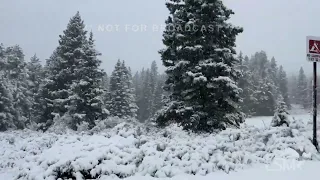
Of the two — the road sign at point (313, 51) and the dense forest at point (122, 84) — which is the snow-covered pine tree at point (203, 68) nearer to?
the dense forest at point (122, 84)

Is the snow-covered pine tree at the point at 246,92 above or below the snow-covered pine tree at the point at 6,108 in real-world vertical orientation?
above

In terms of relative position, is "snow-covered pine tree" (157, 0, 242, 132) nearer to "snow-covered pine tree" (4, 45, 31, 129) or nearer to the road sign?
the road sign

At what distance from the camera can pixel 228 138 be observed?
390 inches

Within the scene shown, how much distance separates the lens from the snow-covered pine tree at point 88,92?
24.7 metres

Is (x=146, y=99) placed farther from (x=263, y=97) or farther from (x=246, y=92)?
(x=263, y=97)

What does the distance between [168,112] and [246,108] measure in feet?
126

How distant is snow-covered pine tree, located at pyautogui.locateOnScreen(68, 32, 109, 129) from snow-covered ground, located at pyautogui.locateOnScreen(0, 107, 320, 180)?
14660mm

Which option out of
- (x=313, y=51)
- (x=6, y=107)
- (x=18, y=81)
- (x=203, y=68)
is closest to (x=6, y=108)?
(x=6, y=107)

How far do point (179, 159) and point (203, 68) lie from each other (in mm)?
7717

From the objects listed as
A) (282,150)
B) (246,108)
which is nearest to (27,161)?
(282,150)

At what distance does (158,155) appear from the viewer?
8.50 m

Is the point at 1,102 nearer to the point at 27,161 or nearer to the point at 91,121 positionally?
the point at 91,121

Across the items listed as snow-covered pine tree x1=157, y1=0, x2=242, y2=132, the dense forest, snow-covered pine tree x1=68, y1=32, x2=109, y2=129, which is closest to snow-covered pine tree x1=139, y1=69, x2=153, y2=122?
the dense forest

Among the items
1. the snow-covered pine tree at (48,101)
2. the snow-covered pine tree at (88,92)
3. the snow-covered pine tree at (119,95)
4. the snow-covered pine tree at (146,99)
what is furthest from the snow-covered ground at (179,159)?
the snow-covered pine tree at (146,99)
